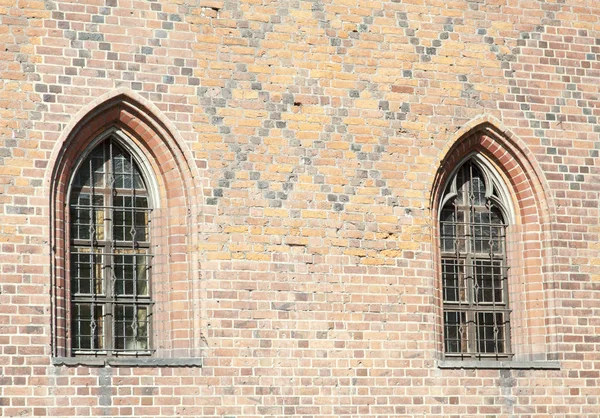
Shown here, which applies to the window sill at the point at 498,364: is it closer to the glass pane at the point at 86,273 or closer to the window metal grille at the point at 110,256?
the window metal grille at the point at 110,256

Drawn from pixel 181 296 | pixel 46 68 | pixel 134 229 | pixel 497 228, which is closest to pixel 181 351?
pixel 181 296

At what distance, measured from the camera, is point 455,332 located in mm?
13531

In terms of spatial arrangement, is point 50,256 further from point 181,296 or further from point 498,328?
point 498,328

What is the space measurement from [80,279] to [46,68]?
6.71 feet

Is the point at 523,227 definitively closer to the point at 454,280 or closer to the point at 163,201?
the point at 454,280

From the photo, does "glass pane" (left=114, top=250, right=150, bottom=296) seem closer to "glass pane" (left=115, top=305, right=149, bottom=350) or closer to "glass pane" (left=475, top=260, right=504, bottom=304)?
"glass pane" (left=115, top=305, right=149, bottom=350)

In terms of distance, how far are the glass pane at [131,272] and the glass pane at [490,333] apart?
375 centimetres

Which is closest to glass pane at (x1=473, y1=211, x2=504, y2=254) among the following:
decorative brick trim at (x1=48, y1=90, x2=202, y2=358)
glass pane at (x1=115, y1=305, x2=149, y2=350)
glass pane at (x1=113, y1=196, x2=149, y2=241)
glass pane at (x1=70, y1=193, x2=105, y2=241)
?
decorative brick trim at (x1=48, y1=90, x2=202, y2=358)

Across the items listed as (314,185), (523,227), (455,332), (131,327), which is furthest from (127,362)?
(523,227)

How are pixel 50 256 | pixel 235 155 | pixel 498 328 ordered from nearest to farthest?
pixel 50 256 < pixel 235 155 < pixel 498 328

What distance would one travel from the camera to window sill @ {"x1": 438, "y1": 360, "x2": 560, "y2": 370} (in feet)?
42.6

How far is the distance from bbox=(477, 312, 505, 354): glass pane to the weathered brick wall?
27 centimetres

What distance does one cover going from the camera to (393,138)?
13.2m

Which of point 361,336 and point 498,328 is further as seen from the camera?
point 498,328
